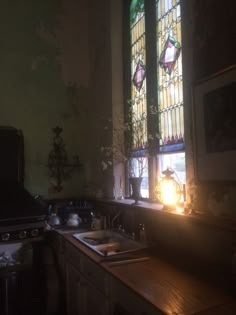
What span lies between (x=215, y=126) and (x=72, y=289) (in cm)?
177

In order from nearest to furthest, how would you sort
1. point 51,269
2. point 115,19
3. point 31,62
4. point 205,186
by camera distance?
point 205,186
point 51,269
point 115,19
point 31,62

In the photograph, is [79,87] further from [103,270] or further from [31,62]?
[103,270]

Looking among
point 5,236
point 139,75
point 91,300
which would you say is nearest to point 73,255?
point 91,300

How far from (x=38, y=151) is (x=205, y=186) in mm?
2362

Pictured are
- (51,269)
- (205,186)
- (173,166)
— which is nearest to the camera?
(205,186)

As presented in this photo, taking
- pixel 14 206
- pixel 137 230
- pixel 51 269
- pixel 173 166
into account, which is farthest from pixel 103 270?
pixel 14 206

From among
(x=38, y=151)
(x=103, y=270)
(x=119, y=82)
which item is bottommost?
(x=103, y=270)

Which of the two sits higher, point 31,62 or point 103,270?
point 31,62

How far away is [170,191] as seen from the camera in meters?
2.16

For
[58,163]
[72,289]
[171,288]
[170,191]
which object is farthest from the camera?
[58,163]

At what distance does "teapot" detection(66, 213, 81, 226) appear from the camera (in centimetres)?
315

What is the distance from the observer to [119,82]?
3.26 m

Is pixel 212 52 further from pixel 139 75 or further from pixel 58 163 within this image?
pixel 58 163

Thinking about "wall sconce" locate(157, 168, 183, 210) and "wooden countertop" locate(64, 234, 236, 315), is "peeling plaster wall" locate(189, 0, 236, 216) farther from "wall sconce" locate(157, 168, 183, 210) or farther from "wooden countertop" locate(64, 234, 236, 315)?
"wooden countertop" locate(64, 234, 236, 315)
